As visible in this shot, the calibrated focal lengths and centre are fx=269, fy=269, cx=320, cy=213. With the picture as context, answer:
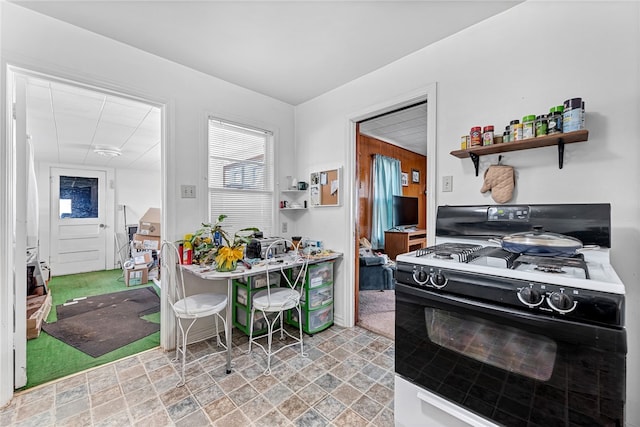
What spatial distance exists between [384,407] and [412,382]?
490mm

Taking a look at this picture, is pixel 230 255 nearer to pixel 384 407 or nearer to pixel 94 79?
pixel 384 407

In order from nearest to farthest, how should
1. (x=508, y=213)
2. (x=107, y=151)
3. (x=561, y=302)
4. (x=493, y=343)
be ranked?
1. (x=561, y=302)
2. (x=493, y=343)
3. (x=508, y=213)
4. (x=107, y=151)

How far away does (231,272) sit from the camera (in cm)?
200

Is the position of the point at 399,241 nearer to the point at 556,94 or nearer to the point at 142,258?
the point at 556,94

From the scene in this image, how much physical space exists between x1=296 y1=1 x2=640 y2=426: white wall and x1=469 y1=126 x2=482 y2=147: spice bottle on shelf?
A: 14 cm

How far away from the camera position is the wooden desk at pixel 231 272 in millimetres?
1942

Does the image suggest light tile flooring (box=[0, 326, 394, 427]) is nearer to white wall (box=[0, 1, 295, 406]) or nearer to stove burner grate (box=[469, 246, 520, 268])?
white wall (box=[0, 1, 295, 406])

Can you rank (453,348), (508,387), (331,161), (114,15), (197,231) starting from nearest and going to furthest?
(508,387), (453,348), (114,15), (197,231), (331,161)

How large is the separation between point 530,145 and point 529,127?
0.11 m

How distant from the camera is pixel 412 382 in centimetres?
129

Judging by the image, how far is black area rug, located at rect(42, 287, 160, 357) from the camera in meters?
2.46

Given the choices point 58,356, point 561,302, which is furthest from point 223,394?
point 561,302

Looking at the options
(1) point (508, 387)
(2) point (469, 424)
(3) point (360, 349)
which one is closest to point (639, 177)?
(1) point (508, 387)

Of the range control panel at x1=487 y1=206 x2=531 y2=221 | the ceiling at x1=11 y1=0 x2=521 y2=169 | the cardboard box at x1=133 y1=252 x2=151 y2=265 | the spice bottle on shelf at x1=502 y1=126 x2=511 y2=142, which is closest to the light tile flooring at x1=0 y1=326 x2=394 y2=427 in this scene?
the range control panel at x1=487 y1=206 x2=531 y2=221
